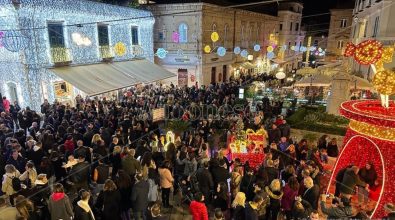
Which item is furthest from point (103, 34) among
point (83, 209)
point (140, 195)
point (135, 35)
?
point (83, 209)

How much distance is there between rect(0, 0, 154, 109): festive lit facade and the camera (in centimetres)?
1327

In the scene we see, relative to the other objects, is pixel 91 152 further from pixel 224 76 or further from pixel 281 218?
pixel 224 76

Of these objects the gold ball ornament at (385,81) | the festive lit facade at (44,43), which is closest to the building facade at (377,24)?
the gold ball ornament at (385,81)

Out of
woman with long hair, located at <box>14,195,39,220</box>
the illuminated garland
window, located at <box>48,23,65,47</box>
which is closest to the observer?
woman with long hair, located at <box>14,195,39,220</box>

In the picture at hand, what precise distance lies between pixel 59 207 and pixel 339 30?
49.5 m

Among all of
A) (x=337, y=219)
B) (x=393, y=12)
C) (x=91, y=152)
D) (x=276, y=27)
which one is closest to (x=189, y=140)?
(x=91, y=152)

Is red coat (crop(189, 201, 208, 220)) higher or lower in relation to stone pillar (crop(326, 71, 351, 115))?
lower

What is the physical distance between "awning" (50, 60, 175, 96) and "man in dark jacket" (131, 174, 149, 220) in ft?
29.5

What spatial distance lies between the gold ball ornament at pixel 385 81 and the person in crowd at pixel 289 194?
265 centimetres

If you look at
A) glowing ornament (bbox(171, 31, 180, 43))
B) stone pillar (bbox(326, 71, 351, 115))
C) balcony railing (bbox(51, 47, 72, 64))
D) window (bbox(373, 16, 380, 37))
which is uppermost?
window (bbox(373, 16, 380, 37))

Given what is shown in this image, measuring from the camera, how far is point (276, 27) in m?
40.4

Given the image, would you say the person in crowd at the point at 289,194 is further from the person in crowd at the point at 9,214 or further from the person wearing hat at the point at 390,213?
the person in crowd at the point at 9,214

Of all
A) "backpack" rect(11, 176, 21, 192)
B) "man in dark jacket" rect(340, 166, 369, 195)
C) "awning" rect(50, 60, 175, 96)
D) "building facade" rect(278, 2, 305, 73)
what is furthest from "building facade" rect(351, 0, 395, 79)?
"building facade" rect(278, 2, 305, 73)

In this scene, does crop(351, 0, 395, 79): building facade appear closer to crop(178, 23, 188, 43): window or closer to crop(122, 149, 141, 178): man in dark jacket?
crop(122, 149, 141, 178): man in dark jacket
